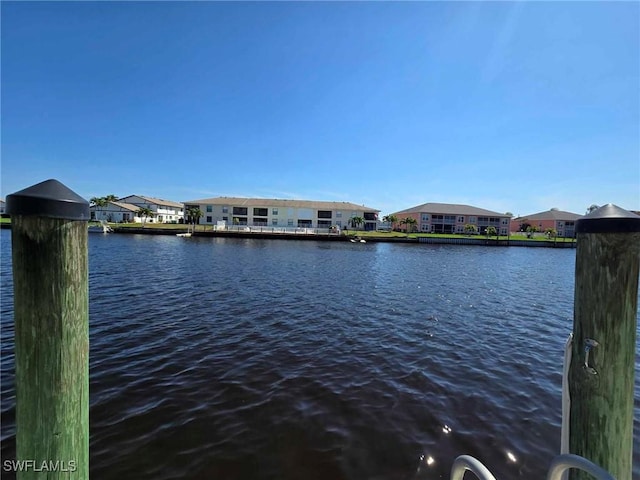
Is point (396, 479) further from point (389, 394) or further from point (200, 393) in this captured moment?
point (200, 393)

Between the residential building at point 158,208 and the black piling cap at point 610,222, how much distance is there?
95.7m

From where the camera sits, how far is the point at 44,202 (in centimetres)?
178

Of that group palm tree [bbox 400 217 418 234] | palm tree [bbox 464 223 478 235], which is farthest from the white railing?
palm tree [bbox 464 223 478 235]

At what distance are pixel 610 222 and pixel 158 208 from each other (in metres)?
105

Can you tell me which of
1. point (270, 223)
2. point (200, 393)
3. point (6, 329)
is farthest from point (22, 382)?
point (270, 223)

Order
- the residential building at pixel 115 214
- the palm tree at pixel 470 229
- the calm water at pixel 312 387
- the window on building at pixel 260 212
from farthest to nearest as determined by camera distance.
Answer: the palm tree at pixel 470 229 → the residential building at pixel 115 214 → the window on building at pixel 260 212 → the calm water at pixel 312 387

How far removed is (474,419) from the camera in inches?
220

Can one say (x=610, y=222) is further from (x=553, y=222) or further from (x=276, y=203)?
(x=553, y=222)

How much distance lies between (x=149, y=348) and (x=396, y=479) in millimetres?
6633

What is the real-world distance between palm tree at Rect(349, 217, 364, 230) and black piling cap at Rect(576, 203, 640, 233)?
7747cm

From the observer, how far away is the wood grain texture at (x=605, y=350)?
83.4 inches

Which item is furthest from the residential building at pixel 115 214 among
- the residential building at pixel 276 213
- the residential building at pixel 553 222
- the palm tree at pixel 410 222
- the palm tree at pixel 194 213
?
the residential building at pixel 553 222

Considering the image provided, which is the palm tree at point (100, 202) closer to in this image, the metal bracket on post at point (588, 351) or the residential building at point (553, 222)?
the metal bracket on post at point (588, 351)

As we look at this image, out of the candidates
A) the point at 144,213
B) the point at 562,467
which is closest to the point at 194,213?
the point at 144,213
